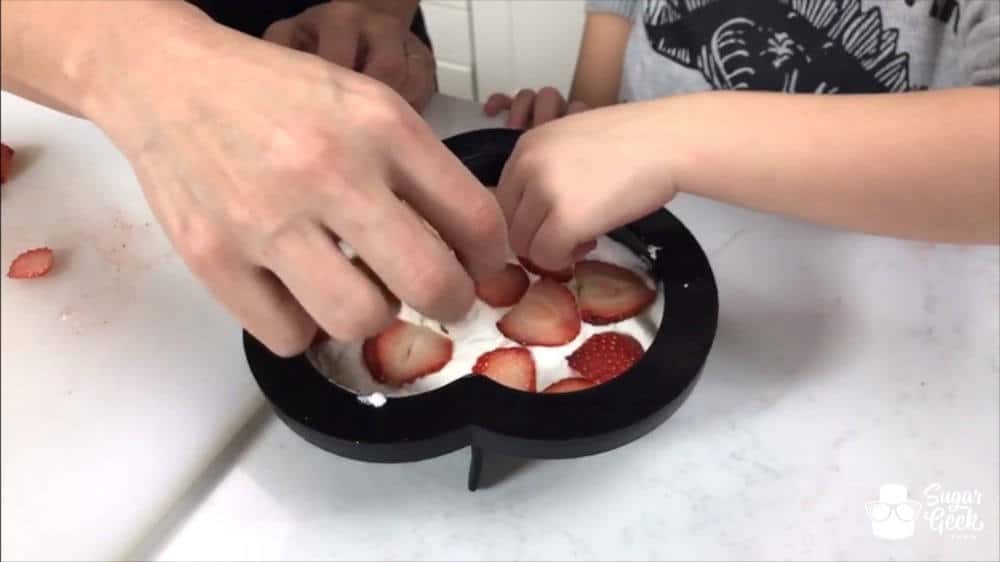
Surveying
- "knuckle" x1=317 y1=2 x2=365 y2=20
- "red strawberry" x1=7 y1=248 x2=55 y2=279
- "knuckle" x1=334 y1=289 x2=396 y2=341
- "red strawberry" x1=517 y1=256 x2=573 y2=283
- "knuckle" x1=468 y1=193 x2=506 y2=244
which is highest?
"knuckle" x1=468 y1=193 x2=506 y2=244

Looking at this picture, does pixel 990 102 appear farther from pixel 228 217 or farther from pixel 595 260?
pixel 228 217

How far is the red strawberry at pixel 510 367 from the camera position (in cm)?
43

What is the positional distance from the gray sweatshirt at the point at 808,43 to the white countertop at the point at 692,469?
0.14 metres

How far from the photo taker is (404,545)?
1.35 ft

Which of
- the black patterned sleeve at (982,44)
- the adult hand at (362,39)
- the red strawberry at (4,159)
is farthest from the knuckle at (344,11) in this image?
the black patterned sleeve at (982,44)

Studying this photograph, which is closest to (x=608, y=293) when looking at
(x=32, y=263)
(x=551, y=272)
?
(x=551, y=272)

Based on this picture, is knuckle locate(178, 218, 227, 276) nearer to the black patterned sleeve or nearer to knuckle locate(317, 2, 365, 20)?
knuckle locate(317, 2, 365, 20)

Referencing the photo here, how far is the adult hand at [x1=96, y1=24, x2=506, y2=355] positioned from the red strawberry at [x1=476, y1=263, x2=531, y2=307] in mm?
134

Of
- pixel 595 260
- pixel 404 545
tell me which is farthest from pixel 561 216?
pixel 404 545

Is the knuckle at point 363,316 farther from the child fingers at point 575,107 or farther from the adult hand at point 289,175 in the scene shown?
the child fingers at point 575,107

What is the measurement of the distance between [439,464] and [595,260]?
0.44 feet

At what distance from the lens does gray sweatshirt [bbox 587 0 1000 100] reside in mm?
518

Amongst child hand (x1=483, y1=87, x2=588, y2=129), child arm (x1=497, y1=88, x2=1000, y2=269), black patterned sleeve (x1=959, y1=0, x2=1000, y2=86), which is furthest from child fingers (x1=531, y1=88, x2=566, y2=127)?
black patterned sleeve (x1=959, y1=0, x2=1000, y2=86)
